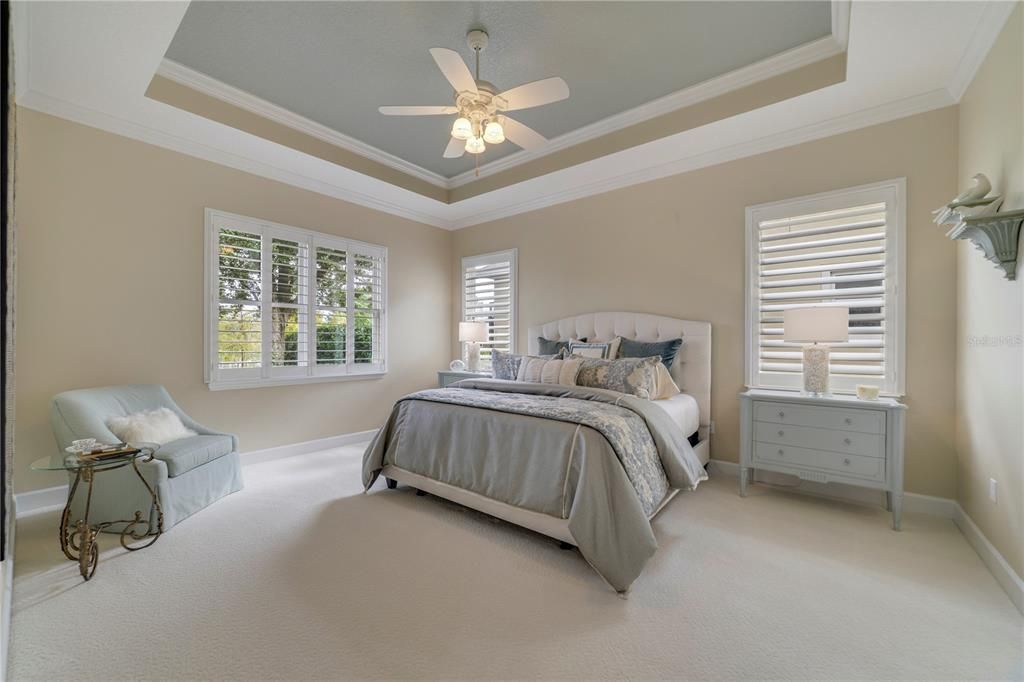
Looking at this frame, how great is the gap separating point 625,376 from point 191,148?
395cm

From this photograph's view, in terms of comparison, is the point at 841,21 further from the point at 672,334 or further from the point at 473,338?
the point at 473,338

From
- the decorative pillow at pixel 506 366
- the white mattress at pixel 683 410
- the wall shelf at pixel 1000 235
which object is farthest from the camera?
the decorative pillow at pixel 506 366

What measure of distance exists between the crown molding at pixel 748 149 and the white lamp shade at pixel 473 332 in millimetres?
1397

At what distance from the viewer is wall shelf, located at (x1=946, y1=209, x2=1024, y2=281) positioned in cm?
196

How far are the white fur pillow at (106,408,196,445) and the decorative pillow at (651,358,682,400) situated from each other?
11.3ft

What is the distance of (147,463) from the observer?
8.51 ft

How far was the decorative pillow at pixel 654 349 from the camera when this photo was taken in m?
3.70

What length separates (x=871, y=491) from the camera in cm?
308

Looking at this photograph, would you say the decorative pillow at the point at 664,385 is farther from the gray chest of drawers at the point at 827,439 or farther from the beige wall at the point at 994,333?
the beige wall at the point at 994,333

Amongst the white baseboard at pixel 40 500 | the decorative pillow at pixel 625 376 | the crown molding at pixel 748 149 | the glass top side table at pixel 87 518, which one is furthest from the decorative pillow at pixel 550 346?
the white baseboard at pixel 40 500

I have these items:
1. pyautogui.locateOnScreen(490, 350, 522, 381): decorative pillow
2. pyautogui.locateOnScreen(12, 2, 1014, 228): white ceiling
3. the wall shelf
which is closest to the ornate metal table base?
pyautogui.locateOnScreen(12, 2, 1014, 228): white ceiling

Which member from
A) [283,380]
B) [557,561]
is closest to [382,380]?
[283,380]

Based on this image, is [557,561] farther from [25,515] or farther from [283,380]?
[25,515]

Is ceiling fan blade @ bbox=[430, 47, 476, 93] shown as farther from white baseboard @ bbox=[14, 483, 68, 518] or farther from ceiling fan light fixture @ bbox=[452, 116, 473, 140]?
white baseboard @ bbox=[14, 483, 68, 518]
